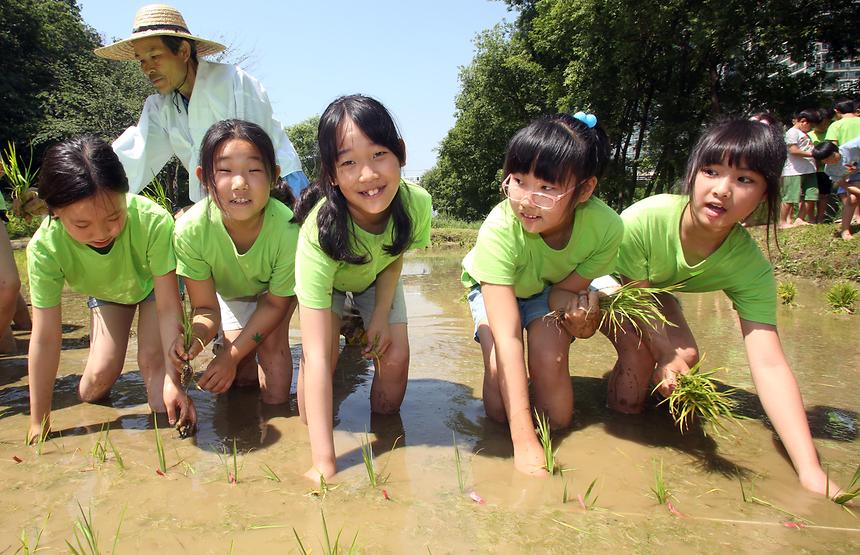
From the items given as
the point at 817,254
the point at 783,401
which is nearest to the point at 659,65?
the point at 817,254

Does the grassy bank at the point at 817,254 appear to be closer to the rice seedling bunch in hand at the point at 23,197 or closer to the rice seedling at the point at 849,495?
the rice seedling at the point at 849,495

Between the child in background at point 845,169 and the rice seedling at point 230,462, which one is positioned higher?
the child in background at point 845,169

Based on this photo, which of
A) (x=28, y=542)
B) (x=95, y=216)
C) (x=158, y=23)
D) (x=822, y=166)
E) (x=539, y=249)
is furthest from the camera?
(x=822, y=166)

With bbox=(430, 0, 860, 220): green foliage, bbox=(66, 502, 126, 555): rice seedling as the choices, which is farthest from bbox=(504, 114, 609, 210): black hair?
bbox=(430, 0, 860, 220): green foliage

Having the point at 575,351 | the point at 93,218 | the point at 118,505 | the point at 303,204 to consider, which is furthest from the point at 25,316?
the point at 575,351

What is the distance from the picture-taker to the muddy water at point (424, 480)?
1.63 metres

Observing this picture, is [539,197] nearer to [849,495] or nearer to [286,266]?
[286,266]

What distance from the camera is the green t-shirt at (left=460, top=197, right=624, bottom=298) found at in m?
2.37

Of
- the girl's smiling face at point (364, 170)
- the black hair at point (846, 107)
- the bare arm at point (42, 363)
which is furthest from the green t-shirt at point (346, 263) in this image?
the black hair at point (846, 107)

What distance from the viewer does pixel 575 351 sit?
3.83m

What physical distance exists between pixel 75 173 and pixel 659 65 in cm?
1937

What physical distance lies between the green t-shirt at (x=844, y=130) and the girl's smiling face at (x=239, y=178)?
6.90 meters

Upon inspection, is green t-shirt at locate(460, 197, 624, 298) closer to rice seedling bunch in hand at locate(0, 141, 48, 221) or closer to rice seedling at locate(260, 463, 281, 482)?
rice seedling at locate(260, 463, 281, 482)

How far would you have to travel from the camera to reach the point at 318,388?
7.14 ft
